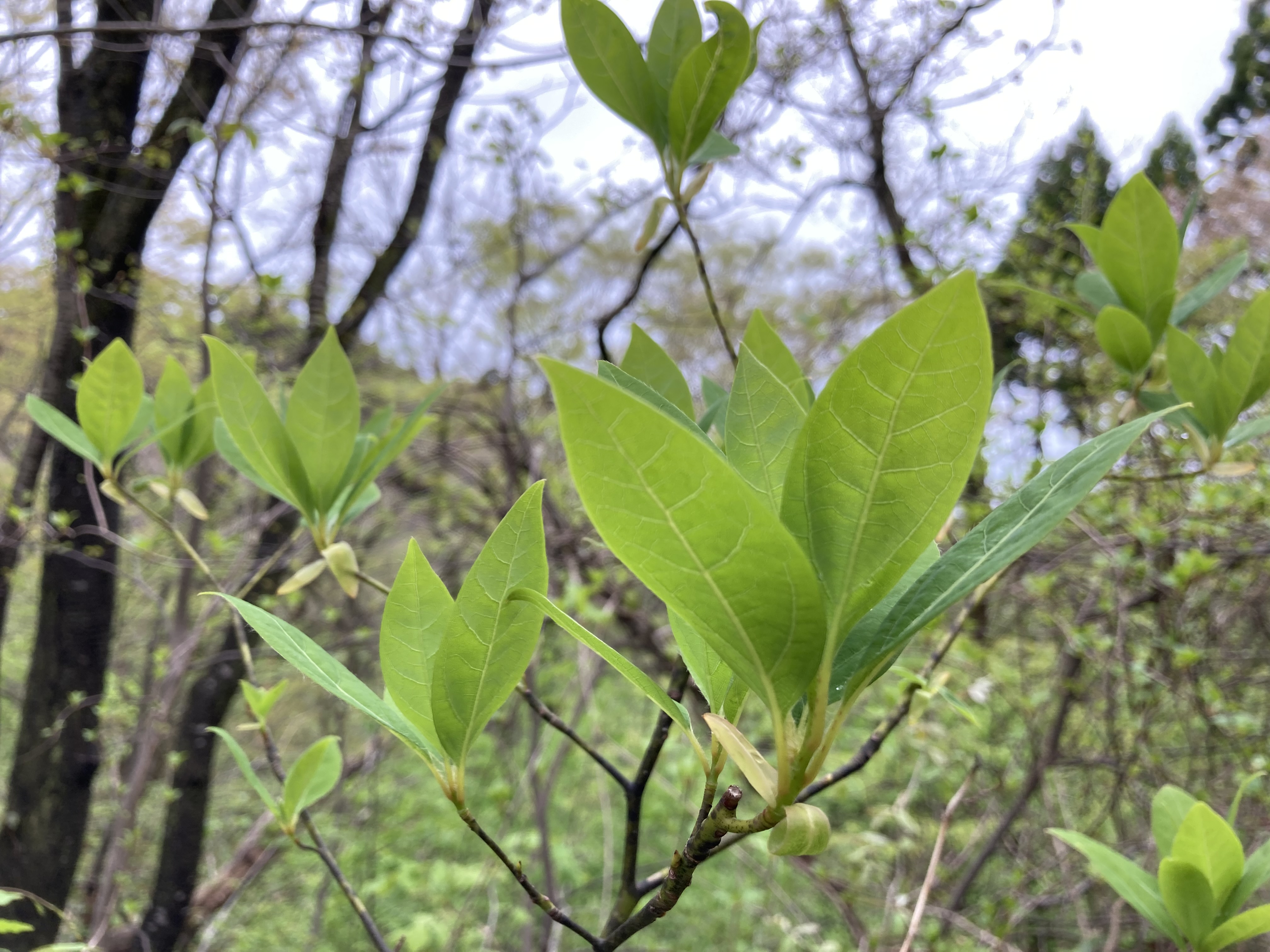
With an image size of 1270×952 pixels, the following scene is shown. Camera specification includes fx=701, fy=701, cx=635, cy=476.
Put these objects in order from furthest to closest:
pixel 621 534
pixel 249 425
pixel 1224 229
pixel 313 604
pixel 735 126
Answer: pixel 1224 229
pixel 313 604
pixel 735 126
pixel 249 425
pixel 621 534

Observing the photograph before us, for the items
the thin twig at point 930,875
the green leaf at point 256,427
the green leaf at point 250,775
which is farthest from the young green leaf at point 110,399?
the thin twig at point 930,875

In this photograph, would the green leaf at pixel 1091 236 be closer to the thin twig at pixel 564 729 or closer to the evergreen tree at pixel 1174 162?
the thin twig at pixel 564 729

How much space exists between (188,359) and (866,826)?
463 centimetres

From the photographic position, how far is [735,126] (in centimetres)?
289

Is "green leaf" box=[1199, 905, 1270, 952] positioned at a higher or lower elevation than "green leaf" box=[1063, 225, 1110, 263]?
lower

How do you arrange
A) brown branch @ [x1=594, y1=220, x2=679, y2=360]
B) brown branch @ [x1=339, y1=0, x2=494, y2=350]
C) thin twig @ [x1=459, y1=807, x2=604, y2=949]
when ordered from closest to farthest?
thin twig @ [x1=459, y1=807, x2=604, y2=949] → brown branch @ [x1=594, y1=220, x2=679, y2=360] → brown branch @ [x1=339, y1=0, x2=494, y2=350]

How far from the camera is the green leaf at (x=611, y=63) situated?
505mm

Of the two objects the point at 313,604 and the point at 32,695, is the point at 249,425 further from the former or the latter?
the point at 313,604

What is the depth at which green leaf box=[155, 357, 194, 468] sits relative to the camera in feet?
2.48

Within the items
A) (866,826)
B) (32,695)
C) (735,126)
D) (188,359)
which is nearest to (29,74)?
(188,359)

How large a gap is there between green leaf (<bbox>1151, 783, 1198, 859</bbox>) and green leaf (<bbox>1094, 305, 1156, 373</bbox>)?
0.36 meters

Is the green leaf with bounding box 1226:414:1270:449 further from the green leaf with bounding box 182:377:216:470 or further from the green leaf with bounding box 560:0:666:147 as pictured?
the green leaf with bounding box 182:377:216:470

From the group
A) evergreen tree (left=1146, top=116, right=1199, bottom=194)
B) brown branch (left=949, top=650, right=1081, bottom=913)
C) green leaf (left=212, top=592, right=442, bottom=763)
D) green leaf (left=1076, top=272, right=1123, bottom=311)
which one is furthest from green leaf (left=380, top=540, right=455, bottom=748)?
evergreen tree (left=1146, top=116, right=1199, bottom=194)

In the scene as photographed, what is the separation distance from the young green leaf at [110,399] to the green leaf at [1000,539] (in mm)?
729
